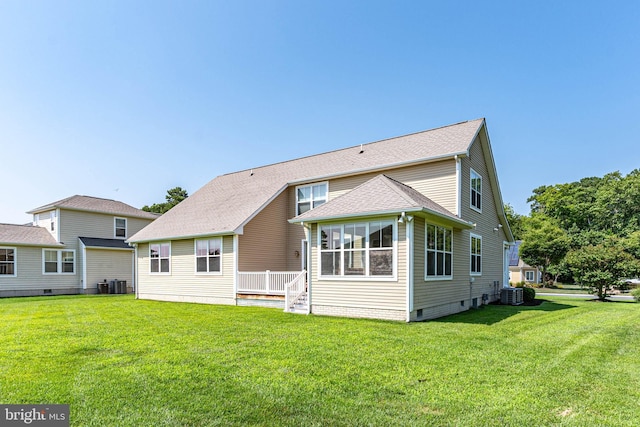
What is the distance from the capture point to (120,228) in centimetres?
2544

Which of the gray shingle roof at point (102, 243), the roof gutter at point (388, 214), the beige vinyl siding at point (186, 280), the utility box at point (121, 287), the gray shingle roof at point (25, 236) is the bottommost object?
the utility box at point (121, 287)

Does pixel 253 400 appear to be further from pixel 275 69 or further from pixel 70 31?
pixel 275 69

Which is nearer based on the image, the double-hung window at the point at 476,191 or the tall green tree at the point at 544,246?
the double-hung window at the point at 476,191

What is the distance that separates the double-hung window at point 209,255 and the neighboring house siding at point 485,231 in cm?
926

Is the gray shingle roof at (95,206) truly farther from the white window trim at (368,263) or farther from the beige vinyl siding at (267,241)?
the white window trim at (368,263)

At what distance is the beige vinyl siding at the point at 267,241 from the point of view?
1461cm

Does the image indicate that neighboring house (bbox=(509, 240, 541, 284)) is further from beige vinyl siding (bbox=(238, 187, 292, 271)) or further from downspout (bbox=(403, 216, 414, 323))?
downspout (bbox=(403, 216, 414, 323))

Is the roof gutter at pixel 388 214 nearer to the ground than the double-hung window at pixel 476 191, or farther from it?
nearer to the ground

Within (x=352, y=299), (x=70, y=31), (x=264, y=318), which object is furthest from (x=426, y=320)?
(x=70, y=31)

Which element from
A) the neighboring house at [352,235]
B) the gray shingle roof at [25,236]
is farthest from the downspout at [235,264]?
the gray shingle roof at [25,236]

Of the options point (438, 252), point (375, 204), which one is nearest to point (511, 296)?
point (438, 252)

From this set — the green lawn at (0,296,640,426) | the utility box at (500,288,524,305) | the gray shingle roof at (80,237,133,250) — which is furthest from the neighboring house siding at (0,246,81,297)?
the utility box at (500,288,524,305)

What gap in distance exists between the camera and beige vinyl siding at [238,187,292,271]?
14.6 metres

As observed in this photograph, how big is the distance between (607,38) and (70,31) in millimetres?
19105
